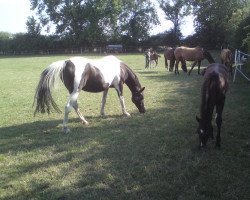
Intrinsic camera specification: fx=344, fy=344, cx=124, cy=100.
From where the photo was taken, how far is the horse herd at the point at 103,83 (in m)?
6.54

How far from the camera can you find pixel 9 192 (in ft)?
16.5

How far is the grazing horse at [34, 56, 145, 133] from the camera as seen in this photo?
7.77 m

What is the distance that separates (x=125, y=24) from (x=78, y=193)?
198 feet

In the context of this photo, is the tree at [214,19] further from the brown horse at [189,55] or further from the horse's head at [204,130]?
the horse's head at [204,130]

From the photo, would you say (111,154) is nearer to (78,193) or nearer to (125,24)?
(78,193)

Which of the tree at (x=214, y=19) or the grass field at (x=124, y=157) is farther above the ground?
the tree at (x=214, y=19)

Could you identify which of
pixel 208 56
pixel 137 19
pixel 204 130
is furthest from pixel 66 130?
pixel 137 19

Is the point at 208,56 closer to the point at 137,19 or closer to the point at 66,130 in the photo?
the point at 66,130

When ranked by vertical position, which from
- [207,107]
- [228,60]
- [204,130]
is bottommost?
[204,130]

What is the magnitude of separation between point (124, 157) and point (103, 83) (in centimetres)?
301

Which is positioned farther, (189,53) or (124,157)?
(189,53)

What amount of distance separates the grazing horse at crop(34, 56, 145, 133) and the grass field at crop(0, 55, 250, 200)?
0.67 m

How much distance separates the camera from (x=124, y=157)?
20.7 ft

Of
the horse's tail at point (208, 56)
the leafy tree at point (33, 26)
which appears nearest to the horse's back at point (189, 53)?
the horse's tail at point (208, 56)
